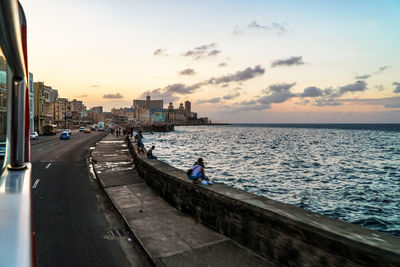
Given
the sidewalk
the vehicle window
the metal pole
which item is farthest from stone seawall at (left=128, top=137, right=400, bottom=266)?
the vehicle window

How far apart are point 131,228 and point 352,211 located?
14146 millimetres

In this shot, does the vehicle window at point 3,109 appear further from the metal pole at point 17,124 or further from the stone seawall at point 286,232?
the stone seawall at point 286,232

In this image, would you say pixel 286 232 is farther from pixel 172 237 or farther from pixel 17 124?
pixel 17 124

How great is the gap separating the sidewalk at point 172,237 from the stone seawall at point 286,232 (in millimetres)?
316

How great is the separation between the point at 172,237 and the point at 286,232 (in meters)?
3.12

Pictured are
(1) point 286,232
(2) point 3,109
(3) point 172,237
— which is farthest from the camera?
(3) point 172,237

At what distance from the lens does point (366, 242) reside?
3.92 metres

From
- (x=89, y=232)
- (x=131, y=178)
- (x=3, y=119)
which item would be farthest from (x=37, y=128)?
(x=3, y=119)

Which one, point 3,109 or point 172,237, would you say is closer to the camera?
point 3,109

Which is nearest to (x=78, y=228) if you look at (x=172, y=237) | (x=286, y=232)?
(x=172, y=237)

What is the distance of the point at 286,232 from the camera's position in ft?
16.5

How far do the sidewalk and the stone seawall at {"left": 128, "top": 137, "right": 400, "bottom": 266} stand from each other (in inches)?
12.5

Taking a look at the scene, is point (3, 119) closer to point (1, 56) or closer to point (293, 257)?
point (1, 56)

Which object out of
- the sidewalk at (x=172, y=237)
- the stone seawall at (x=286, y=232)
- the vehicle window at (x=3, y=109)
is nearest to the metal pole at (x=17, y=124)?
the vehicle window at (x=3, y=109)
